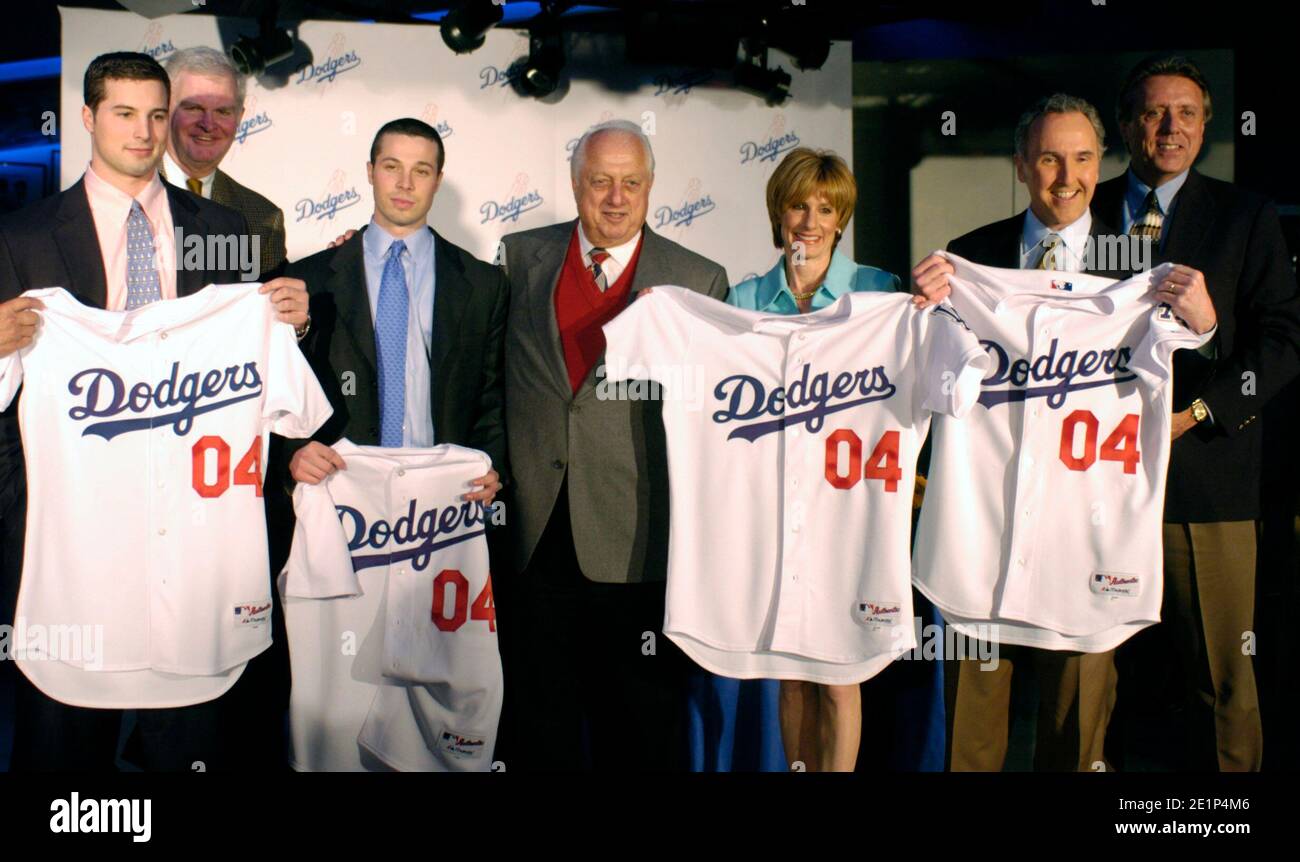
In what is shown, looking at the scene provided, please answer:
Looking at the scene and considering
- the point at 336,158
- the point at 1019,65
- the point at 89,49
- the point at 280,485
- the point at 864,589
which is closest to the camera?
the point at 864,589

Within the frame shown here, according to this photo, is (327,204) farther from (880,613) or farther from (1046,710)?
(1046,710)

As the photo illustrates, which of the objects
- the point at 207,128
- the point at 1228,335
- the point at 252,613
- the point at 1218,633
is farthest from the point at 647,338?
the point at 207,128

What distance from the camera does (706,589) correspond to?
10.8ft

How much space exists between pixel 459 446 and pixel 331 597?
22.2 inches

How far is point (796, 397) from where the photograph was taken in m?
3.27

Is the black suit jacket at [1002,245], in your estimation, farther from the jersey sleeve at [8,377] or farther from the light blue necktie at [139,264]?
the jersey sleeve at [8,377]

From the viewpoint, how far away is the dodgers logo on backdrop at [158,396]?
3080 mm

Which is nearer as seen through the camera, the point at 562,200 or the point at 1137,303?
the point at 1137,303

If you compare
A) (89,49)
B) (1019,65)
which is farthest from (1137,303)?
(89,49)

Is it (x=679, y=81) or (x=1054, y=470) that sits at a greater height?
(x=679, y=81)

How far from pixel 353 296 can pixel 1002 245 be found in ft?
6.33

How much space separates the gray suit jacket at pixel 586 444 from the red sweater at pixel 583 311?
27 mm

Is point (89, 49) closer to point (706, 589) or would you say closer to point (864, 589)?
point (706, 589)

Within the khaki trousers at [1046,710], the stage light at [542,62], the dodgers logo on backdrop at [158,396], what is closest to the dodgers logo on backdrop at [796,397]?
the khaki trousers at [1046,710]
